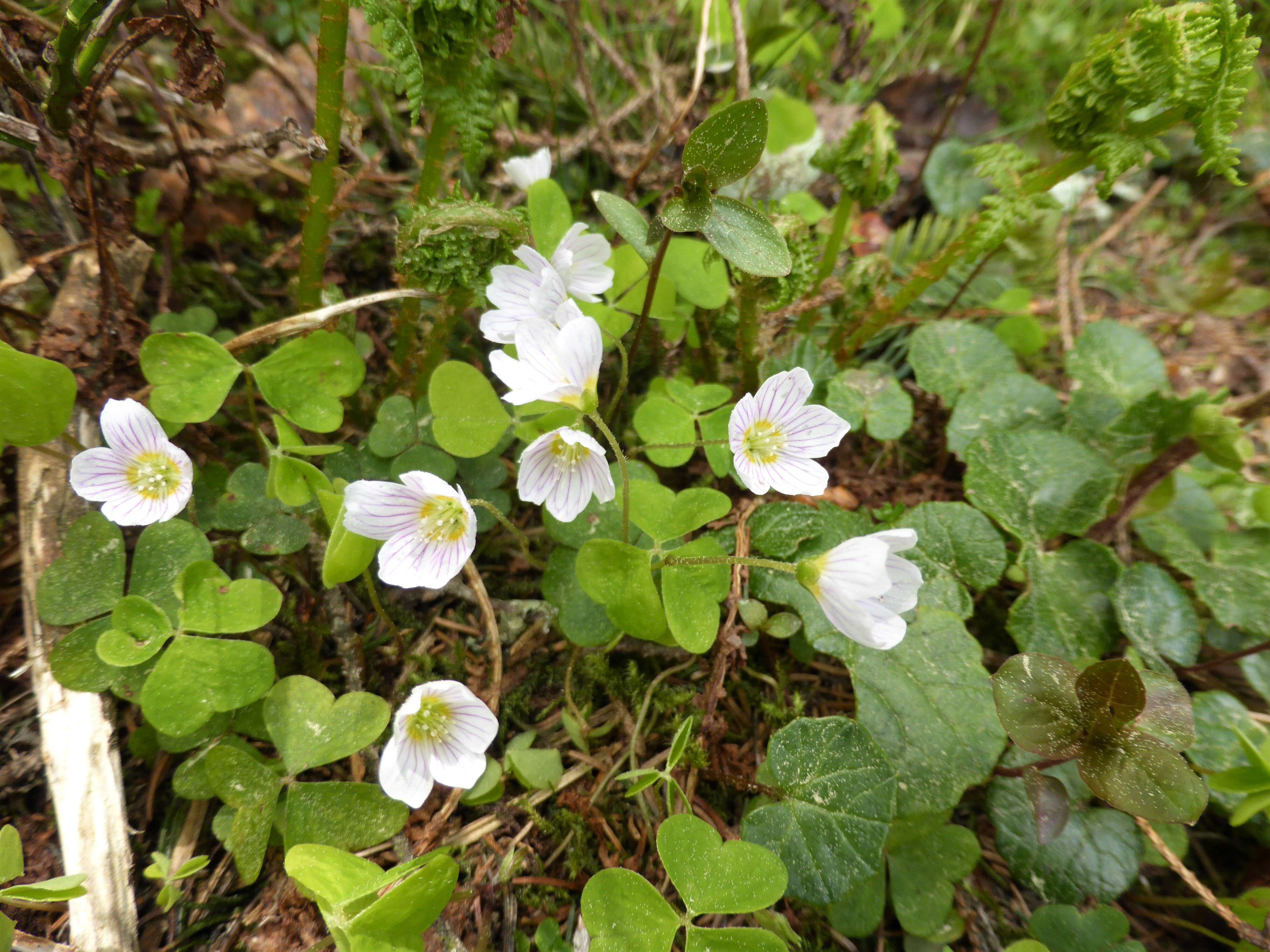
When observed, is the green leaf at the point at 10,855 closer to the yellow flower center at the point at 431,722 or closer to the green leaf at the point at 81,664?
the green leaf at the point at 81,664

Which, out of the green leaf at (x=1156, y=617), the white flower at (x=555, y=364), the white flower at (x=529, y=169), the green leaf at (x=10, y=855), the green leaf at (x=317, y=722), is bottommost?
the green leaf at (x=10, y=855)

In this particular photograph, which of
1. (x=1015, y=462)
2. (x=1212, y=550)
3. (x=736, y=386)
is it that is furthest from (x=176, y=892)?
(x=1212, y=550)

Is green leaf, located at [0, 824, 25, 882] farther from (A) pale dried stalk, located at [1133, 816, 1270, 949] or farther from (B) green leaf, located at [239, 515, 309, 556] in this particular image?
(A) pale dried stalk, located at [1133, 816, 1270, 949]

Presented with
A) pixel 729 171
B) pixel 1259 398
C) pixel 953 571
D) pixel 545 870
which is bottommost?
pixel 545 870

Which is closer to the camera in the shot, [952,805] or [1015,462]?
[952,805]

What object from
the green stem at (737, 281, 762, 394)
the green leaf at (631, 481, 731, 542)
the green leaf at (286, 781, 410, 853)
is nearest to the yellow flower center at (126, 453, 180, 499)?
the green leaf at (286, 781, 410, 853)

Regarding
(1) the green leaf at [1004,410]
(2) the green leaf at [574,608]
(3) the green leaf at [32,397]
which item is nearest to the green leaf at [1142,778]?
(1) the green leaf at [1004,410]

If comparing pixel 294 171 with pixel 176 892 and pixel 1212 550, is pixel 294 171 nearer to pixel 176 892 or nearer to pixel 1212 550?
pixel 176 892
